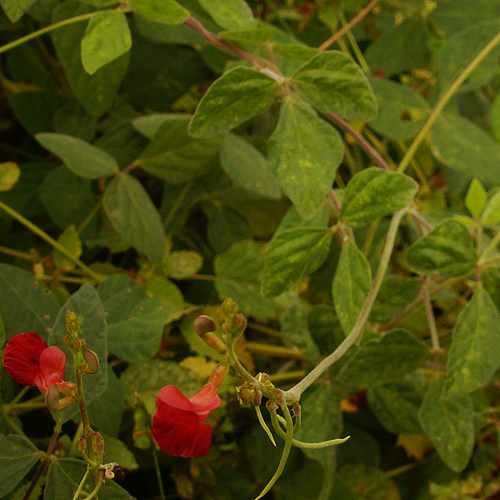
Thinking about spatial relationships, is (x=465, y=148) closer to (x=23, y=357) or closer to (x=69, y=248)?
(x=69, y=248)

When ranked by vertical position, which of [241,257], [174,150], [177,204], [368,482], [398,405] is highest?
[174,150]

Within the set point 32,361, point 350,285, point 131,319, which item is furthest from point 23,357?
point 350,285

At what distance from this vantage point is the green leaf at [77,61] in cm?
78

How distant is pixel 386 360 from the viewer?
28.0 inches

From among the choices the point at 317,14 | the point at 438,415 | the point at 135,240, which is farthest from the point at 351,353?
the point at 317,14

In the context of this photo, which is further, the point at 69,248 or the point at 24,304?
the point at 69,248

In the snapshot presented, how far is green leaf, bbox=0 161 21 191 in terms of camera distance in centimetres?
79

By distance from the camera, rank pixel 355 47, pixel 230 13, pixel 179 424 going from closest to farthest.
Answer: pixel 179 424
pixel 230 13
pixel 355 47

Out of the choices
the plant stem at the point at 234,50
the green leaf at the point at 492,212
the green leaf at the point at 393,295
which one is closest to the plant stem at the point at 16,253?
the plant stem at the point at 234,50

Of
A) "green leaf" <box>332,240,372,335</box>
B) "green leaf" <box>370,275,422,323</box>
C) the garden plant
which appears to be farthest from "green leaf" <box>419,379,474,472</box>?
"green leaf" <box>332,240,372,335</box>

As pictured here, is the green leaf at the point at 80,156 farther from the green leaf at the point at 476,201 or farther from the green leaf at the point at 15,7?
the green leaf at the point at 476,201

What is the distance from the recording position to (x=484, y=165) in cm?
92

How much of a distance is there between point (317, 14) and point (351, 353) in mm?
773

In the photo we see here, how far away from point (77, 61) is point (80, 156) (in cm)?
15
